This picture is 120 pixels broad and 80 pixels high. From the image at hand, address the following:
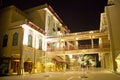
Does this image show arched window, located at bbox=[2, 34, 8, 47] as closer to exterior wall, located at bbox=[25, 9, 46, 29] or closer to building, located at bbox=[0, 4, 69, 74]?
building, located at bbox=[0, 4, 69, 74]

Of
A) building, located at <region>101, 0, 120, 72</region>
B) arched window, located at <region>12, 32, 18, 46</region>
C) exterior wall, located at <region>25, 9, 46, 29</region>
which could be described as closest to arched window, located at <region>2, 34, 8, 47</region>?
arched window, located at <region>12, 32, 18, 46</region>

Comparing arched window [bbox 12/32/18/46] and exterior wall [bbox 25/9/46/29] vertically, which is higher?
exterior wall [bbox 25/9/46/29]

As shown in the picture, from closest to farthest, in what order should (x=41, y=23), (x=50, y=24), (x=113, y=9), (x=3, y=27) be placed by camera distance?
1. (x=113, y=9)
2. (x=3, y=27)
3. (x=41, y=23)
4. (x=50, y=24)

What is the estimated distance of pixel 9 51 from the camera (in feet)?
67.2

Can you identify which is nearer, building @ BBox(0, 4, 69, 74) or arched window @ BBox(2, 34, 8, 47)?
building @ BBox(0, 4, 69, 74)

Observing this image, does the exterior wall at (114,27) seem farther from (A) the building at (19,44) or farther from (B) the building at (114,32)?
(A) the building at (19,44)

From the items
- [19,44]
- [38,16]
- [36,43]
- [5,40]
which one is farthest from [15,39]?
[38,16]

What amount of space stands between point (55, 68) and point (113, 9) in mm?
15660

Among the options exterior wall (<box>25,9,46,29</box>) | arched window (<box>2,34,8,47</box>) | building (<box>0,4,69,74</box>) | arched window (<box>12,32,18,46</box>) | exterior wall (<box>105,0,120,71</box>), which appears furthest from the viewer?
exterior wall (<box>25,9,46,29</box>)

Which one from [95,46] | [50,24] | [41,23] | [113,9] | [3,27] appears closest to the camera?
[113,9]

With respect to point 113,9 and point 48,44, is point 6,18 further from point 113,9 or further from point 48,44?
point 113,9

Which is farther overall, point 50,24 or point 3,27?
point 50,24

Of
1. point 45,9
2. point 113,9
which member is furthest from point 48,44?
point 113,9

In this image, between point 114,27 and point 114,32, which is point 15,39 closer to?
point 114,32
